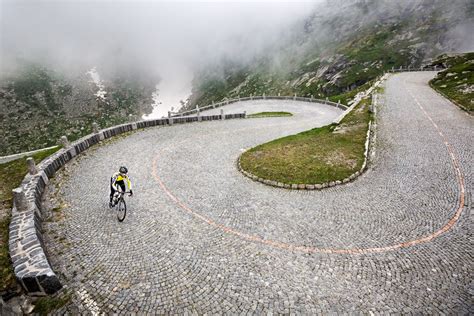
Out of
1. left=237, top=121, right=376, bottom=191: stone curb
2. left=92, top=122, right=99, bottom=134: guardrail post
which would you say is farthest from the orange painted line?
left=92, top=122, right=99, bottom=134: guardrail post

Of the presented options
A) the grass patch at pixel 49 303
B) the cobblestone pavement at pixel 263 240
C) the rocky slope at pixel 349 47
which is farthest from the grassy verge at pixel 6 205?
the rocky slope at pixel 349 47

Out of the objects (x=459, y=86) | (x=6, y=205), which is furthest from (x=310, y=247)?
(x=459, y=86)

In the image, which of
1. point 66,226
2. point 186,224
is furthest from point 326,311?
point 66,226

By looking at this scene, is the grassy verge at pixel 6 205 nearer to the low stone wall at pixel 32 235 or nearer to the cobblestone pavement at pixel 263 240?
the low stone wall at pixel 32 235

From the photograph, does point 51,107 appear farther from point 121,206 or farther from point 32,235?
point 32,235

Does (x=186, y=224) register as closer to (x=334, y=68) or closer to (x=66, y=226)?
(x=66, y=226)
